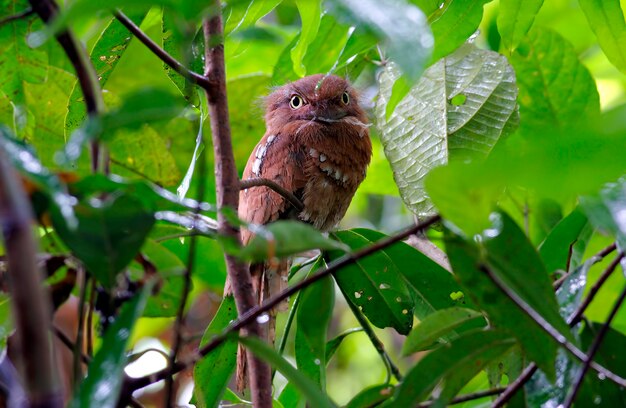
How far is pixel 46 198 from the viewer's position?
104 centimetres

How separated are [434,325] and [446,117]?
2.50 feet

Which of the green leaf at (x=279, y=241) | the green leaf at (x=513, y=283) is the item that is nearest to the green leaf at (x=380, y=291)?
→ the green leaf at (x=513, y=283)

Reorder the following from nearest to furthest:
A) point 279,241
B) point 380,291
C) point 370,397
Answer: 1. point 279,241
2. point 370,397
3. point 380,291

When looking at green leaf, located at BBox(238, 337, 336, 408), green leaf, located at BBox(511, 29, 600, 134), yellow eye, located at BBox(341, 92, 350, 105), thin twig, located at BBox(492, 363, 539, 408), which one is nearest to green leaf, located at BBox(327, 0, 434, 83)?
green leaf, located at BBox(238, 337, 336, 408)

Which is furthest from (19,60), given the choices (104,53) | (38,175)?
(38,175)

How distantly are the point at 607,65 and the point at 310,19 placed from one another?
7.66ft

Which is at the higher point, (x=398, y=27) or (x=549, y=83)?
(x=549, y=83)

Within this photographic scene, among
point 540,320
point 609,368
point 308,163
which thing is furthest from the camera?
point 308,163

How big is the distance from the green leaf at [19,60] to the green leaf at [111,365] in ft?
2.60

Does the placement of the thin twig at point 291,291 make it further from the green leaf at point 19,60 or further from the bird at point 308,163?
the bird at point 308,163

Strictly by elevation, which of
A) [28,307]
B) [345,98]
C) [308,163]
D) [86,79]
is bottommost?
[28,307]

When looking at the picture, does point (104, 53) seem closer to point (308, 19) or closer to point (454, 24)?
point (308, 19)

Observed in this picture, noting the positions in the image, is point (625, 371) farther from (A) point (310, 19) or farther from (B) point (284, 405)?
(A) point (310, 19)

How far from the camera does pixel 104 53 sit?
6.08 feet
